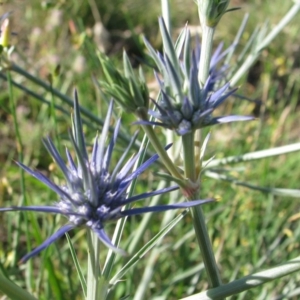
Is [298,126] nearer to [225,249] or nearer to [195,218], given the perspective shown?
[225,249]

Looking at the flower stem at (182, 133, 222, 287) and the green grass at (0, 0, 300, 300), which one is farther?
the green grass at (0, 0, 300, 300)

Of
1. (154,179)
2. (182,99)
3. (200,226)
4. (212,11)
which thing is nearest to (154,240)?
(200,226)

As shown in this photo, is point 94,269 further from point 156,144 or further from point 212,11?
point 212,11

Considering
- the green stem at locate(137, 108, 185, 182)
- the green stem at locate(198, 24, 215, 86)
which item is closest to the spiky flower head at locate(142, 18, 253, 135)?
the green stem at locate(137, 108, 185, 182)

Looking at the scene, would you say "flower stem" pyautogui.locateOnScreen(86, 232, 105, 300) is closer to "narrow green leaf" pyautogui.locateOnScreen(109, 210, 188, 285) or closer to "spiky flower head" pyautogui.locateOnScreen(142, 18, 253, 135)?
"narrow green leaf" pyautogui.locateOnScreen(109, 210, 188, 285)

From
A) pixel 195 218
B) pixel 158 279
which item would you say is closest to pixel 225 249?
pixel 158 279

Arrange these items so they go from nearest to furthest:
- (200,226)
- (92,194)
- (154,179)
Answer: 1. (92,194)
2. (200,226)
3. (154,179)

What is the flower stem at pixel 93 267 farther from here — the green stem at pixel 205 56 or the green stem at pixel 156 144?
the green stem at pixel 205 56

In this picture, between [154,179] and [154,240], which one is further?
[154,179]

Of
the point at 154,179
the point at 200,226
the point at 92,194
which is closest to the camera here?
the point at 92,194
